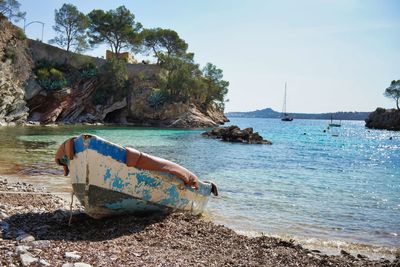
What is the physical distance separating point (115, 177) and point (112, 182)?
0.12 meters

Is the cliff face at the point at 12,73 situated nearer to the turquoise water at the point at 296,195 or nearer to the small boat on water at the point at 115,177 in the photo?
the turquoise water at the point at 296,195

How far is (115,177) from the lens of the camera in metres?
8.22

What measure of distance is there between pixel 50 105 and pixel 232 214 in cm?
5615

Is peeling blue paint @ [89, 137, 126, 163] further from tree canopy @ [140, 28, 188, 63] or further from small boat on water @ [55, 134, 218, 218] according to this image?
tree canopy @ [140, 28, 188, 63]

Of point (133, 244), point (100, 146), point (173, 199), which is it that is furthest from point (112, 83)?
point (133, 244)

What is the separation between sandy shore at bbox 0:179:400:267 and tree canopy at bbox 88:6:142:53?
66805mm

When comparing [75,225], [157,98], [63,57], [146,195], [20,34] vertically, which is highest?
[20,34]

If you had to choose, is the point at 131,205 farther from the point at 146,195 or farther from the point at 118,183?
the point at 118,183

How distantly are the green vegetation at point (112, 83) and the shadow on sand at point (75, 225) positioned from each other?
6071 cm

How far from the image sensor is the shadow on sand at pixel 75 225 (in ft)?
24.0

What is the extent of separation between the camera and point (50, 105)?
202 ft

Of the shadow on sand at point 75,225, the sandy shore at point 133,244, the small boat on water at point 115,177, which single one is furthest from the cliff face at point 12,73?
the sandy shore at point 133,244

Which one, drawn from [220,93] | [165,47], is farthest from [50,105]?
[220,93]

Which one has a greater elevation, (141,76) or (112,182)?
(141,76)
